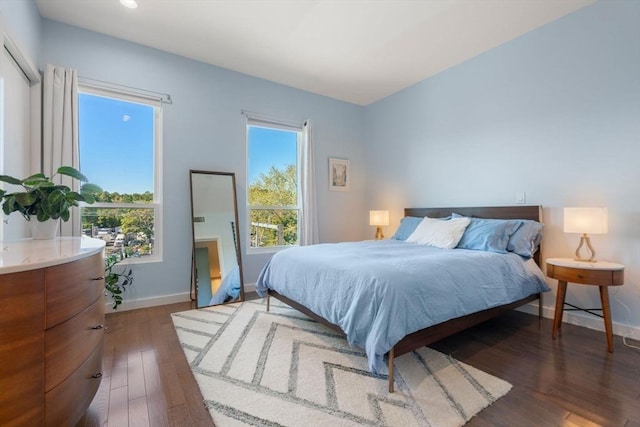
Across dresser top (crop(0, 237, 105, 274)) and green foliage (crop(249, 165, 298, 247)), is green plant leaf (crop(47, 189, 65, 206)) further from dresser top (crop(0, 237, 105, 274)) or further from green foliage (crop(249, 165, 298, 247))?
green foliage (crop(249, 165, 298, 247))

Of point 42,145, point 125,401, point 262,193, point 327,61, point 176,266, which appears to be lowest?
point 125,401

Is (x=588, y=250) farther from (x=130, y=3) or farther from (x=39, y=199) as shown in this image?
(x=130, y=3)

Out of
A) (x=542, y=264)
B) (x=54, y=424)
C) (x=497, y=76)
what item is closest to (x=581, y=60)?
(x=497, y=76)

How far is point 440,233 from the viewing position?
125 inches

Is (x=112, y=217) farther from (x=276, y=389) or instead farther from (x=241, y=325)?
(x=276, y=389)

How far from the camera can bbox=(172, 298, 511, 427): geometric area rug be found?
1.53 metres

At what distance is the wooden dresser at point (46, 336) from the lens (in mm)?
966

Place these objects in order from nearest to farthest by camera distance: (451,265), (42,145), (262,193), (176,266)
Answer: (451,265) → (42,145) → (176,266) → (262,193)

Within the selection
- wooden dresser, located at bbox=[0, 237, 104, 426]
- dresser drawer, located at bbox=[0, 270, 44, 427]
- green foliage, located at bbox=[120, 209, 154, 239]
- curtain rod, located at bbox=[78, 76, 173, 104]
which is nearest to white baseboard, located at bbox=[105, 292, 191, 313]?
green foliage, located at bbox=[120, 209, 154, 239]

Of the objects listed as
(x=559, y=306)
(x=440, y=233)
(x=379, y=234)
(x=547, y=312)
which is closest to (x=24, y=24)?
(x=440, y=233)

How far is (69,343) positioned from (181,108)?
2988mm

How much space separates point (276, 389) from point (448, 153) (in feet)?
11.1

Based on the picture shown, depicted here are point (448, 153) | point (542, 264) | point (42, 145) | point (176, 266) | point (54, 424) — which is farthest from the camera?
point (448, 153)

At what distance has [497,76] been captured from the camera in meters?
3.32
